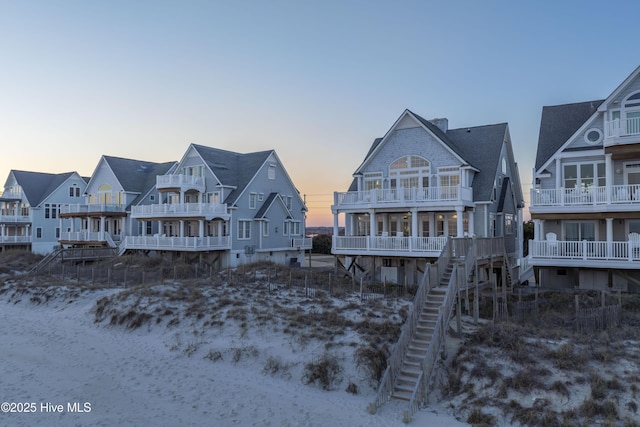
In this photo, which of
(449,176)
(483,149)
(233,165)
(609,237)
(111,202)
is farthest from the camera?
(111,202)

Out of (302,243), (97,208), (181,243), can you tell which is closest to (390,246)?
(181,243)

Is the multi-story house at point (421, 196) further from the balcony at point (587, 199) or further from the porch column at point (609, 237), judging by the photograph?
the porch column at point (609, 237)

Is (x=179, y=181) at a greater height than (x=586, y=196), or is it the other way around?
(x=179, y=181)

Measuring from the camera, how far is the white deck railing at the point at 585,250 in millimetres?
21891

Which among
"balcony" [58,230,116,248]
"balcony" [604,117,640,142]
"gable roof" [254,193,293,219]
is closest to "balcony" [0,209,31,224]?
"balcony" [58,230,116,248]

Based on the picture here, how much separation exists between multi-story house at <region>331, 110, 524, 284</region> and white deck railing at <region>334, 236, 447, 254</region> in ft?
0.17

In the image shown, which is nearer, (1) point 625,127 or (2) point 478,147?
(1) point 625,127

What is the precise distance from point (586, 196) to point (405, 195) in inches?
369

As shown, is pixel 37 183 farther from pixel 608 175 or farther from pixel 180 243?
pixel 608 175

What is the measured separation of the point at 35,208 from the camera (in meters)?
53.8

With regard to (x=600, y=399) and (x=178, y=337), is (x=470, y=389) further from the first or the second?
(x=178, y=337)

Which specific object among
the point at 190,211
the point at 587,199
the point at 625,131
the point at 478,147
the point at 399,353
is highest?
the point at 478,147

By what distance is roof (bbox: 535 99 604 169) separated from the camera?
2570cm

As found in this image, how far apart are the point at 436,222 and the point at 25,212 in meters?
49.3
